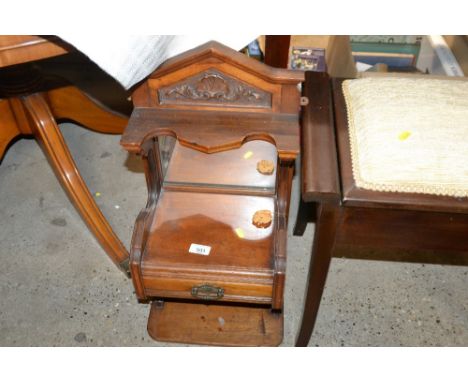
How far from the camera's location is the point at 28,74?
4.20 ft

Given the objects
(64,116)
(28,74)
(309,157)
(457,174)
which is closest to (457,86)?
(457,174)

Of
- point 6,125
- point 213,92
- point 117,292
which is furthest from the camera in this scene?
point 6,125

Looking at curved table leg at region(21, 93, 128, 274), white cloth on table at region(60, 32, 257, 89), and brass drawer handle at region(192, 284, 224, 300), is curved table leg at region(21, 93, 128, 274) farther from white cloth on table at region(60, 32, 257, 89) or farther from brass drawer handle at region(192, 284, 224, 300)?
white cloth on table at region(60, 32, 257, 89)

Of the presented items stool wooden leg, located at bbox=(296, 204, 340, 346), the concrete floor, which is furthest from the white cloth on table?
the concrete floor

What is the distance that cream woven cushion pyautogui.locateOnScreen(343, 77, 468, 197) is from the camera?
80cm

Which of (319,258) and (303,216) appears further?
(303,216)

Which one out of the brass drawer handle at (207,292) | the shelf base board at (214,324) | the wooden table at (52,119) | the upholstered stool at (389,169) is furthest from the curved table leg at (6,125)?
the upholstered stool at (389,169)

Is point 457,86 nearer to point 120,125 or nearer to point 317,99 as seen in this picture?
point 317,99

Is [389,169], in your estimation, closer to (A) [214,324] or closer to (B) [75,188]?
(A) [214,324]

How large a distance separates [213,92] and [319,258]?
1.26 feet

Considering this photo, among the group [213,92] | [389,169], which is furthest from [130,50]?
[389,169]

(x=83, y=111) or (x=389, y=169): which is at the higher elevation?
(x=389, y=169)

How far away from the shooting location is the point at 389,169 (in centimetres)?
81

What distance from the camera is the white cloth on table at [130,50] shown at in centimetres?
79
